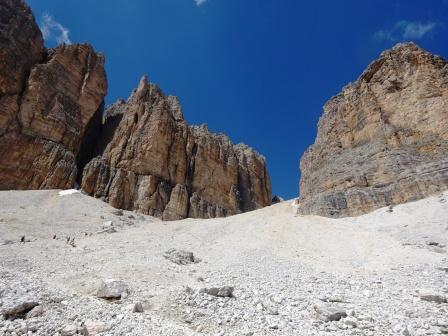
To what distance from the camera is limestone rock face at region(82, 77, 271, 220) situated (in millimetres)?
48844

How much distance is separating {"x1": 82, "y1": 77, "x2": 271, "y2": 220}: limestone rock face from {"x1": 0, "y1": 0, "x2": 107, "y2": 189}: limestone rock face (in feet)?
17.1

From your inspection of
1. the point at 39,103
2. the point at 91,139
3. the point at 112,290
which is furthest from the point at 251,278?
the point at 91,139

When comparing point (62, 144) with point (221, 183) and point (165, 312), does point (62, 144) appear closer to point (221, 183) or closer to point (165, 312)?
point (221, 183)

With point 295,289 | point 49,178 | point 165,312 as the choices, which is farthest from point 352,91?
point 49,178

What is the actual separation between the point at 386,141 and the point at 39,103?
49.9 meters

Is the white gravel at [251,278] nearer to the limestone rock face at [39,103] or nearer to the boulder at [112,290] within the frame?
the boulder at [112,290]

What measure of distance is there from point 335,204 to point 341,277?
15832mm

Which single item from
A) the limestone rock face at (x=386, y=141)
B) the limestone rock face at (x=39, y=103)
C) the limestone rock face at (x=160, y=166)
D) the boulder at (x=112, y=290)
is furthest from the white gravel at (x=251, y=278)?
the limestone rock face at (x=160, y=166)

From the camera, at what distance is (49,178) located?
44.4 metres

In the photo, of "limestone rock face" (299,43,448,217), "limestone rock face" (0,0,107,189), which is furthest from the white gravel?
"limestone rock face" (0,0,107,189)

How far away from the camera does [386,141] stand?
2828 centimetres

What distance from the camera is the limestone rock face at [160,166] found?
48844mm

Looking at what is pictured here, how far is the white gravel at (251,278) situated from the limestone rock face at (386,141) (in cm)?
228

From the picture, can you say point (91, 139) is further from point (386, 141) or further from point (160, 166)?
point (386, 141)
